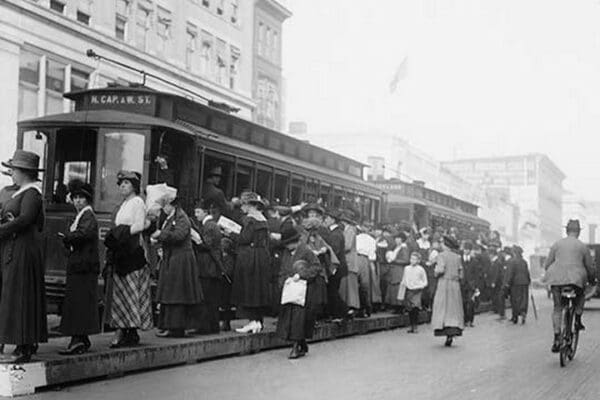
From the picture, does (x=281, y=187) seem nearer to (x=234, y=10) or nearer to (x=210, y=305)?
(x=210, y=305)

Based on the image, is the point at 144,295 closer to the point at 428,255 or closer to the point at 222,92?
the point at 428,255

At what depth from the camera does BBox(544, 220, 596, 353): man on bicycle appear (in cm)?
1247

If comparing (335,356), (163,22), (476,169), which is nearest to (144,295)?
(335,356)

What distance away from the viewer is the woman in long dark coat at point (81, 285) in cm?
924

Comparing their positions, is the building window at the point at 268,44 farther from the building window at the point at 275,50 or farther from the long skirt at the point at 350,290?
the long skirt at the point at 350,290

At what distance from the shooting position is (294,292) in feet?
39.8

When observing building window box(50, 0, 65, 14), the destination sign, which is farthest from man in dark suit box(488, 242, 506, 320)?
building window box(50, 0, 65, 14)

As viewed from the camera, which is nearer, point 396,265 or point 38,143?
point 38,143

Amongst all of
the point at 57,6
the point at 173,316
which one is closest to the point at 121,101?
the point at 173,316

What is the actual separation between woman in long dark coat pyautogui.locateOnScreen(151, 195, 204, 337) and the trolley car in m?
2.05

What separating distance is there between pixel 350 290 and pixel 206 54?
2794 cm

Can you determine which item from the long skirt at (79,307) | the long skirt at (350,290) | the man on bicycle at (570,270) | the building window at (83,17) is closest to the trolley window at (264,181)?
the long skirt at (350,290)

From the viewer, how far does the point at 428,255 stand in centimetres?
2064

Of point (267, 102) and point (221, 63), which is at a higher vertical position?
point (221, 63)
